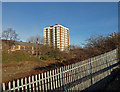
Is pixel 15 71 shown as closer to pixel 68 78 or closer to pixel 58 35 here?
pixel 68 78

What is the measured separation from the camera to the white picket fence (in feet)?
7.36

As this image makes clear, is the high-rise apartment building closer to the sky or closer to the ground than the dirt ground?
closer to the sky

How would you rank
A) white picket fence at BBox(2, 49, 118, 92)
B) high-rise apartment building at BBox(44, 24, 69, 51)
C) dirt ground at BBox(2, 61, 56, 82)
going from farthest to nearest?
1. high-rise apartment building at BBox(44, 24, 69, 51)
2. dirt ground at BBox(2, 61, 56, 82)
3. white picket fence at BBox(2, 49, 118, 92)

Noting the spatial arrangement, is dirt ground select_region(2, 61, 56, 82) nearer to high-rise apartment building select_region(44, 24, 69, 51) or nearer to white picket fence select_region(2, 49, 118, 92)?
white picket fence select_region(2, 49, 118, 92)

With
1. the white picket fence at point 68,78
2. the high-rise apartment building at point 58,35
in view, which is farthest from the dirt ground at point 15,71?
the high-rise apartment building at point 58,35

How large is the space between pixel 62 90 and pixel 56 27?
5510cm

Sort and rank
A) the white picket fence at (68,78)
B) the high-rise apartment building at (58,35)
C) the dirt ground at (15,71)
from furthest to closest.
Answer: the high-rise apartment building at (58,35), the dirt ground at (15,71), the white picket fence at (68,78)

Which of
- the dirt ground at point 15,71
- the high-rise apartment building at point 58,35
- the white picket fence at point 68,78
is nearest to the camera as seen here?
the white picket fence at point 68,78

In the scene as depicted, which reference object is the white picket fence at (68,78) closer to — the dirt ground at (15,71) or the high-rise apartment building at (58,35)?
the dirt ground at (15,71)

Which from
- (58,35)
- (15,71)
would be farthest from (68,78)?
(58,35)

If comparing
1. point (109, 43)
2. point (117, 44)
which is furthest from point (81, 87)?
point (109, 43)

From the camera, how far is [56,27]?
182 feet

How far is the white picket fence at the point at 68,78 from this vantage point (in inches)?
88.3

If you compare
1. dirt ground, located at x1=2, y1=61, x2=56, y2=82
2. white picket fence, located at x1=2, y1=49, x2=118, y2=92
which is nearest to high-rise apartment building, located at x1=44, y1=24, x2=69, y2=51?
dirt ground, located at x1=2, y1=61, x2=56, y2=82
